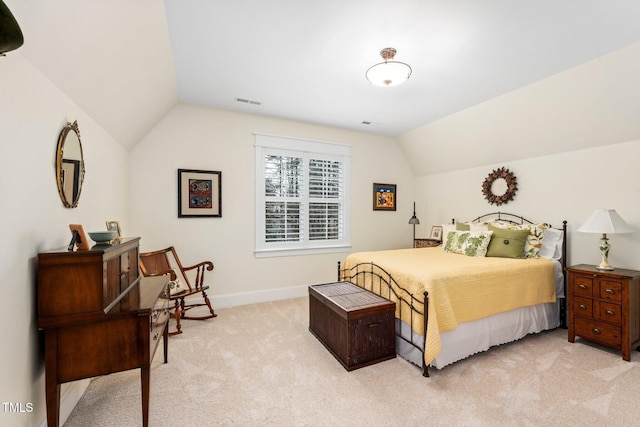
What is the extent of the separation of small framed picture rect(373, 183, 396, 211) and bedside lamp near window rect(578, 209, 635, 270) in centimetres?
279

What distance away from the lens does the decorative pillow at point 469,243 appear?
3441mm

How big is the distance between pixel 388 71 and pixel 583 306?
3.02m

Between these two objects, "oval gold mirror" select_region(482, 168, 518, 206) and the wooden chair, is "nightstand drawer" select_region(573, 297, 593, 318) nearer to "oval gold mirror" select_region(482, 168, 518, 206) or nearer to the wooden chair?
"oval gold mirror" select_region(482, 168, 518, 206)

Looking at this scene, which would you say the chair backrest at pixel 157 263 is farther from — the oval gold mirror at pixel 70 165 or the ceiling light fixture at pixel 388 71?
the ceiling light fixture at pixel 388 71

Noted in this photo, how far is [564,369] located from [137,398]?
3422 mm

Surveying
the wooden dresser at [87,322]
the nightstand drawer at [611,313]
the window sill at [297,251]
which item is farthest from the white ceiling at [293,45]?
the nightstand drawer at [611,313]

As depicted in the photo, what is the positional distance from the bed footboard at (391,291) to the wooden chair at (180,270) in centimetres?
176

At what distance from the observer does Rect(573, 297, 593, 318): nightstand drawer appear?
2787 millimetres

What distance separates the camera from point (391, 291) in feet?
9.20

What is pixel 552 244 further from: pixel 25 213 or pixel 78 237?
pixel 25 213

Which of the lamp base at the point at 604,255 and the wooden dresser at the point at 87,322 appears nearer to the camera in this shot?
the wooden dresser at the point at 87,322

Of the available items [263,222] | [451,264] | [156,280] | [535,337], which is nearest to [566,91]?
[451,264]

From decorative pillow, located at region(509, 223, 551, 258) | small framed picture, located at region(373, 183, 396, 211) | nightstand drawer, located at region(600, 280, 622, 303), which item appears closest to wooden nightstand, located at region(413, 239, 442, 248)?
small framed picture, located at region(373, 183, 396, 211)

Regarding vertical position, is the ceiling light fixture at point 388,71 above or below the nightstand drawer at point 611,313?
above
